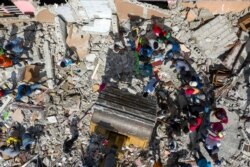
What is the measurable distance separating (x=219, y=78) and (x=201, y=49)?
1455 millimetres

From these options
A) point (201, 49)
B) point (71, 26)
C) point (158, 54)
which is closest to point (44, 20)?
point (71, 26)

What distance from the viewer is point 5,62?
1888 cm

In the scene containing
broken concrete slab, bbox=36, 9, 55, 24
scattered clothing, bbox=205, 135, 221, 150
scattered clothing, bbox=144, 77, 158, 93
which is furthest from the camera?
broken concrete slab, bbox=36, 9, 55, 24

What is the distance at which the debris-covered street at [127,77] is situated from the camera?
1798 centimetres

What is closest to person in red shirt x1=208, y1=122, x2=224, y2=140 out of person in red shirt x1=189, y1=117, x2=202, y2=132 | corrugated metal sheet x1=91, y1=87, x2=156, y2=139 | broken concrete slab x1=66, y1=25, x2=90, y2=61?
person in red shirt x1=189, y1=117, x2=202, y2=132

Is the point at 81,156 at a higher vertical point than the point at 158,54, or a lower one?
lower

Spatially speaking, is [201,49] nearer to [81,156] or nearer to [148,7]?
[148,7]

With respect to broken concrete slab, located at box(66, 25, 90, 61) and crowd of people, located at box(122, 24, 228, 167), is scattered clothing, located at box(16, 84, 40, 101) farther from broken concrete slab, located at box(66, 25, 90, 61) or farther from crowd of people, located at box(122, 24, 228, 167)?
crowd of people, located at box(122, 24, 228, 167)

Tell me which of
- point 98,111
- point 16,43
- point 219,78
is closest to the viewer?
point 98,111

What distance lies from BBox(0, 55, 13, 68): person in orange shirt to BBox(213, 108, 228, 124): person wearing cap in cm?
866

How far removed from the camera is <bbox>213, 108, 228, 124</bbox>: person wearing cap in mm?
17578

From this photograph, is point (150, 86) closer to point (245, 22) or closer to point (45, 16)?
point (245, 22)

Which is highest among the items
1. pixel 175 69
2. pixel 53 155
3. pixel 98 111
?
pixel 175 69

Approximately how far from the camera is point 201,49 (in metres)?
18.7
